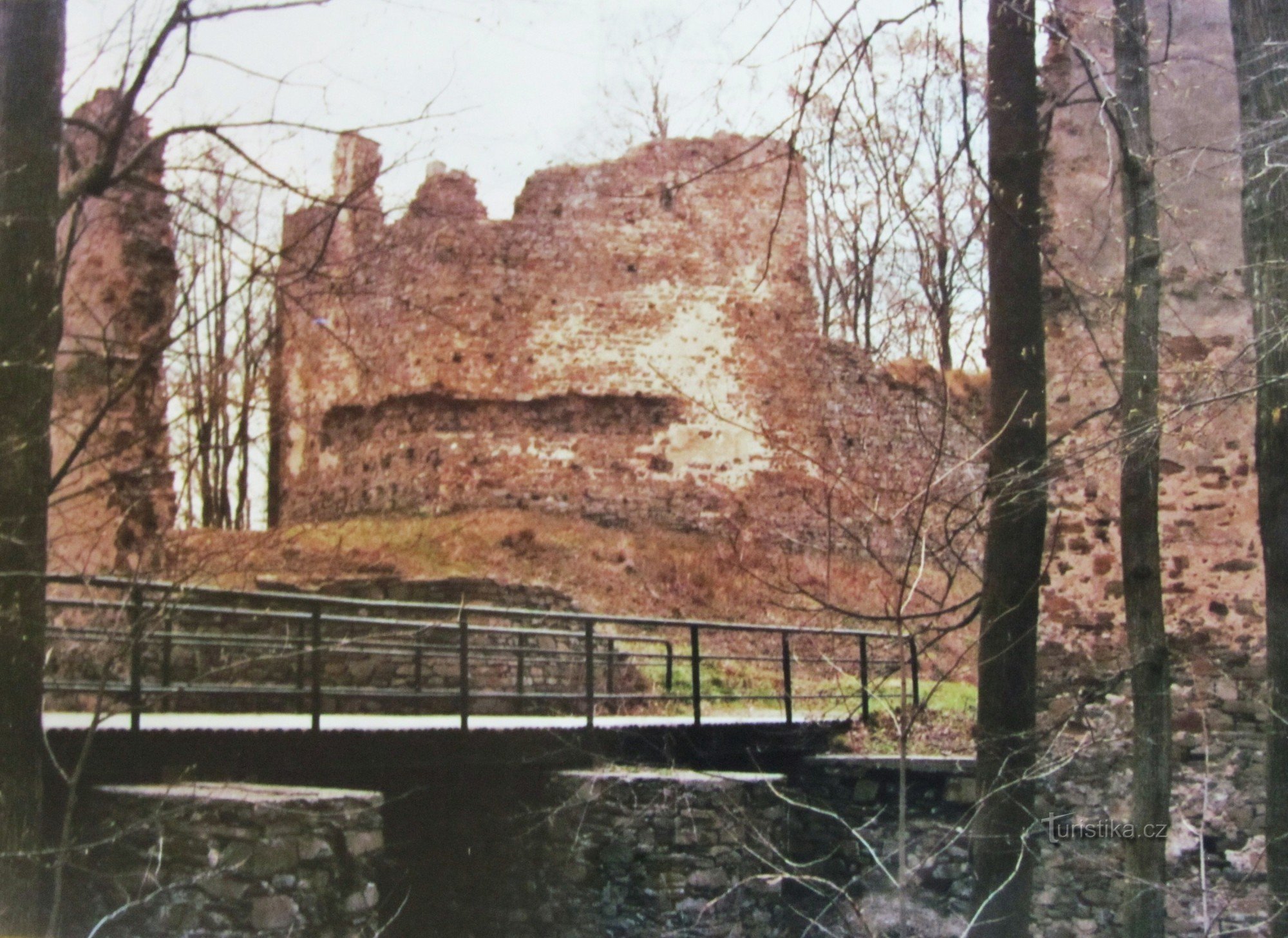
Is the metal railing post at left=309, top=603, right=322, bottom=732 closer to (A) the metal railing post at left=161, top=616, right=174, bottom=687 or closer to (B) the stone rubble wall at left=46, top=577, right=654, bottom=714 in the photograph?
(A) the metal railing post at left=161, top=616, right=174, bottom=687

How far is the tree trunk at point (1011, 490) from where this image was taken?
22.0 ft

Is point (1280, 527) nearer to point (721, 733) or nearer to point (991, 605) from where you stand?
point (991, 605)

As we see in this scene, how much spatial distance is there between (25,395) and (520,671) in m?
4.77

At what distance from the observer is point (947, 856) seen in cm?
955

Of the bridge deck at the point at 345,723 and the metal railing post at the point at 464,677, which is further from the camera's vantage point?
the metal railing post at the point at 464,677

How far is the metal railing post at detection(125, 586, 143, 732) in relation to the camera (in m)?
5.70

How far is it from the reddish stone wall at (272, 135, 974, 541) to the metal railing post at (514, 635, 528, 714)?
3.95m

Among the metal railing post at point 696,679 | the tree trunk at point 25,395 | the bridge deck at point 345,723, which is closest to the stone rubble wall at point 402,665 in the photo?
the bridge deck at point 345,723

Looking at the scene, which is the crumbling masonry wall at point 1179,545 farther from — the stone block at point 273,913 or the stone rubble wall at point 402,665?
the stone block at point 273,913

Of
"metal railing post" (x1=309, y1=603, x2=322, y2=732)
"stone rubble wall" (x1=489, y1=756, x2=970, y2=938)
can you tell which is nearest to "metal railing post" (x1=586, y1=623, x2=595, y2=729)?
"stone rubble wall" (x1=489, y1=756, x2=970, y2=938)

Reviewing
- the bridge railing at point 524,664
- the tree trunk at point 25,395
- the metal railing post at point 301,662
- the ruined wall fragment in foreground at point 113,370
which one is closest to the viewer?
the tree trunk at point 25,395

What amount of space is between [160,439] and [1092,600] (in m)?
6.22

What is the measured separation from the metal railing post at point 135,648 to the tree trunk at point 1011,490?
12.5 ft

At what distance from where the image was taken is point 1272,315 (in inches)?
235
